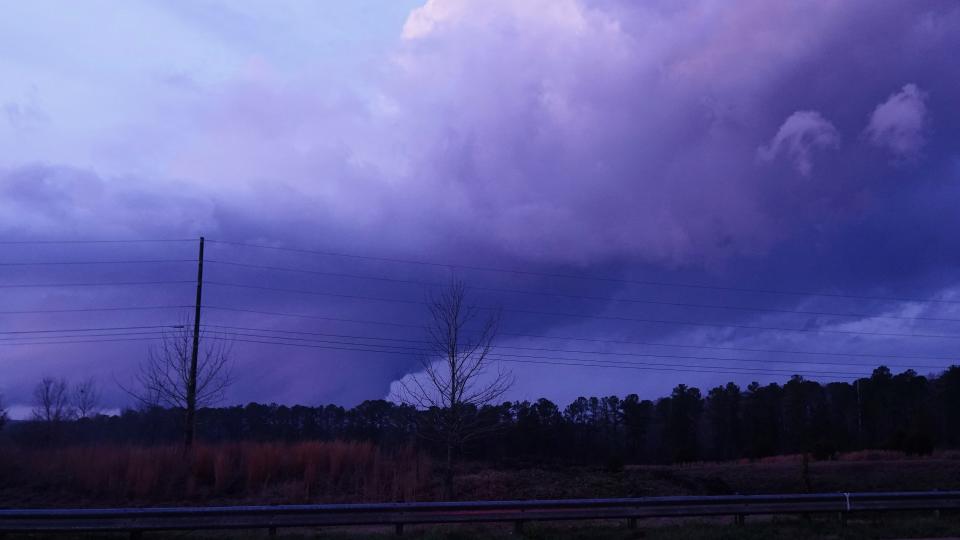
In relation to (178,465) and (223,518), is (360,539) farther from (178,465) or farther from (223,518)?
(178,465)

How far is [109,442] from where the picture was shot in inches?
1137

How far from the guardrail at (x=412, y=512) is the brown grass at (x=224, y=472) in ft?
31.5

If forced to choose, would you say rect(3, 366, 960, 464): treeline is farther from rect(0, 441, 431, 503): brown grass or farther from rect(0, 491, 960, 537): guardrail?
rect(0, 491, 960, 537): guardrail

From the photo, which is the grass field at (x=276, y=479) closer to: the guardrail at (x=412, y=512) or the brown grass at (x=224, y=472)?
the brown grass at (x=224, y=472)

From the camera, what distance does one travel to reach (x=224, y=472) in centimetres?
2659

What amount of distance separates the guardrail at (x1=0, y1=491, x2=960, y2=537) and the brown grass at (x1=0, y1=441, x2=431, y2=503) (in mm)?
9586

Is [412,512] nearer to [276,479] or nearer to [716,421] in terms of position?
[276,479]

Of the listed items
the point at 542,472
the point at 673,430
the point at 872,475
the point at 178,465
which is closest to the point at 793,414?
the point at 673,430

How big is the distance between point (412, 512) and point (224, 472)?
47.1 feet

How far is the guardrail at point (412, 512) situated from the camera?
45.7ft

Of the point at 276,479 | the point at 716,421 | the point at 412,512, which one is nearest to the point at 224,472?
the point at 276,479

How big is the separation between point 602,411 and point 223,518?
238 ft

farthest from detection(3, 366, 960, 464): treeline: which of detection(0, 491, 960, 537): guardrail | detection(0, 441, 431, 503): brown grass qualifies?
detection(0, 491, 960, 537): guardrail

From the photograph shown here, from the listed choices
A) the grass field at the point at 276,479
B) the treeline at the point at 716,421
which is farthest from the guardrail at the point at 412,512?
the treeline at the point at 716,421
